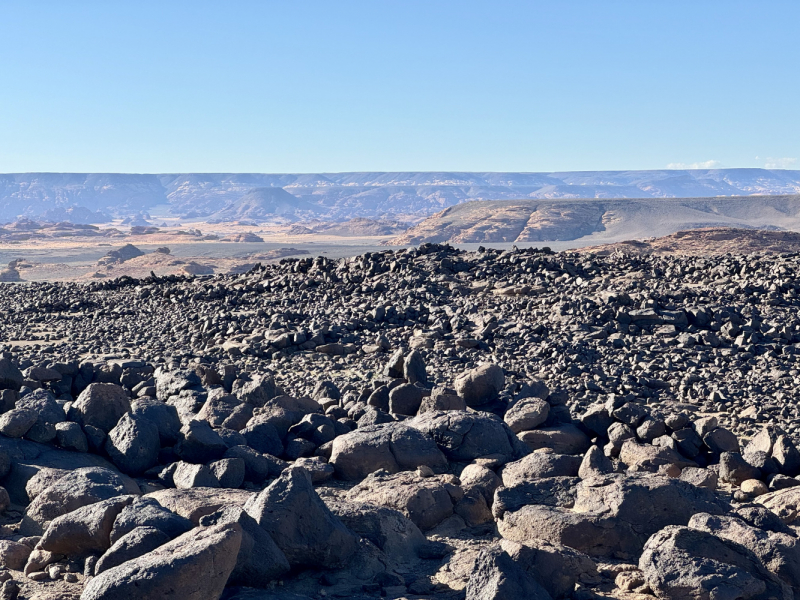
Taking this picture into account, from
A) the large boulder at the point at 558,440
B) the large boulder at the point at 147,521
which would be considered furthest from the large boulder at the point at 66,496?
the large boulder at the point at 558,440

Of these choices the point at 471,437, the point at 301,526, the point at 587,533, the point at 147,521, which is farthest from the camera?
the point at 471,437

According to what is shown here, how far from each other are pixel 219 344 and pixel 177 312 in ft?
11.3

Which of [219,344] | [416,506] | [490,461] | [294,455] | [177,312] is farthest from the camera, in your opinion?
[177,312]

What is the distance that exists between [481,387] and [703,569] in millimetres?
4525

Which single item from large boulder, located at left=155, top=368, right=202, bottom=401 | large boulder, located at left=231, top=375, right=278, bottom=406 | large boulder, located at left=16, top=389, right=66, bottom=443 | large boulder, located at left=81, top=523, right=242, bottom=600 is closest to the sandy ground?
large boulder, located at left=155, top=368, right=202, bottom=401

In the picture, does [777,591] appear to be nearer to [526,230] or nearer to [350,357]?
[350,357]

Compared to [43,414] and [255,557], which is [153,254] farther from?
[255,557]

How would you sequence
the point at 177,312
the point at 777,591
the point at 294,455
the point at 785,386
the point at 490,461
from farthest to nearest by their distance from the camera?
1. the point at 177,312
2. the point at 785,386
3. the point at 294,455
4. the point at 490,461
5. the point at 777,591

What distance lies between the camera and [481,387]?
27.9ft

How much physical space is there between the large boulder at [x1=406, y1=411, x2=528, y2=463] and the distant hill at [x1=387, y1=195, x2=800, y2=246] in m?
76.0

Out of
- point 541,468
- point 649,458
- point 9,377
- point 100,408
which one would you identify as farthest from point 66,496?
point 649,458

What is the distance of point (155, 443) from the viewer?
21.9 ft

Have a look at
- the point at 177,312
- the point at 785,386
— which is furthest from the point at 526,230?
the point at 785,386

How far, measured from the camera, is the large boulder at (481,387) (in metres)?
8.48
